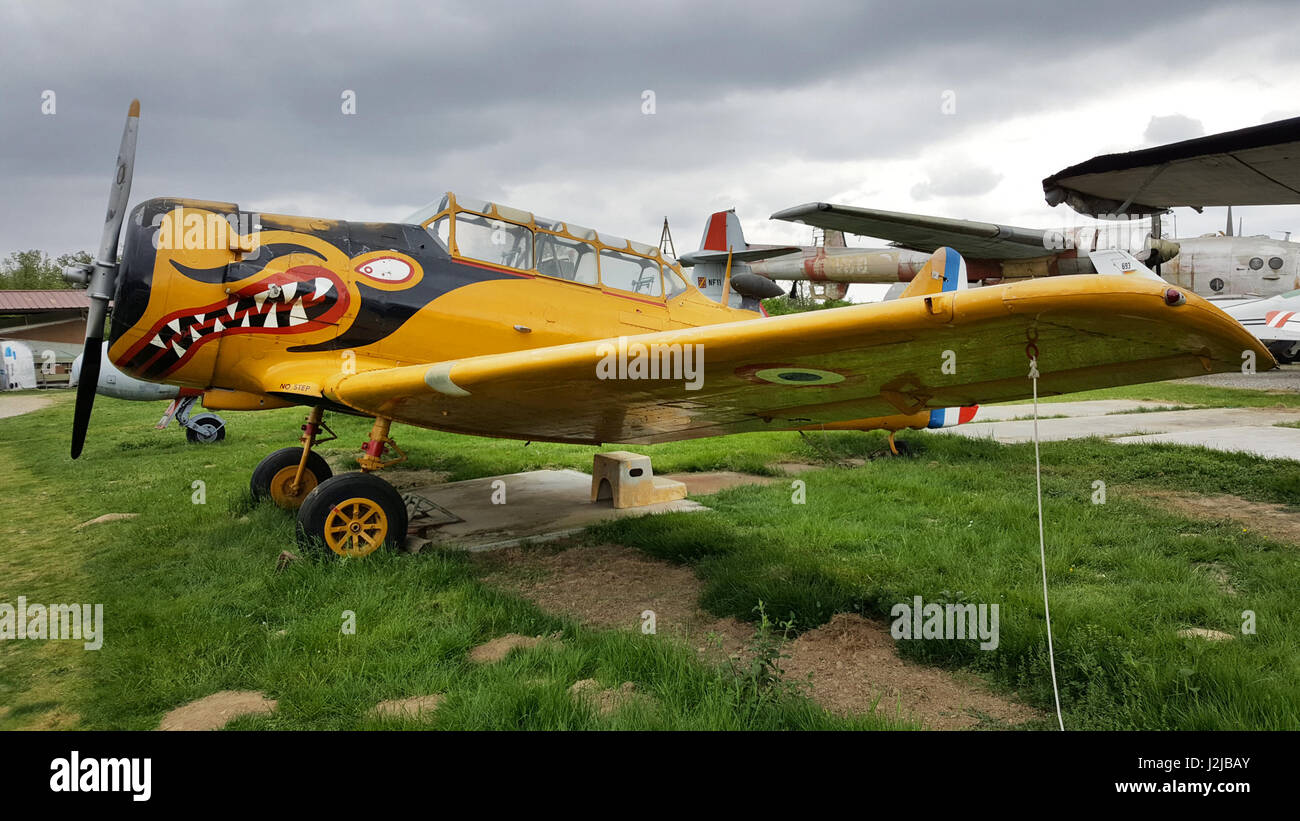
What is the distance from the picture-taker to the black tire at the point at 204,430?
10891mm

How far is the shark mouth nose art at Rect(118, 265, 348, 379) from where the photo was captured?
14.4ft

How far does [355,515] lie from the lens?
4293 mm

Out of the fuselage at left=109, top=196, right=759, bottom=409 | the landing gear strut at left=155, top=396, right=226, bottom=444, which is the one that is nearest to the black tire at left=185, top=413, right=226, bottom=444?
the landing gear strut at left=155, top=396, right=226, bottom=444

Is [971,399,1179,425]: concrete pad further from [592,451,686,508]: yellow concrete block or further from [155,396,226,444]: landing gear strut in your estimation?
[155,396,226,444]: landing gear strut

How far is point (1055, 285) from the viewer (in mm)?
2129

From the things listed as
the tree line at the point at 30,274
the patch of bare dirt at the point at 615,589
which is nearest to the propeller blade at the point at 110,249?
the patch of bare dirt at the point at 615,589

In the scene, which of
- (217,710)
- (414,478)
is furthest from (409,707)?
(414,478)

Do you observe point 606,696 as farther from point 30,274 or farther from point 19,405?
point 30,274

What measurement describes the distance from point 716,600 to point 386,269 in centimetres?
332

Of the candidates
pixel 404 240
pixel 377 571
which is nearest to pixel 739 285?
pixel 404 240

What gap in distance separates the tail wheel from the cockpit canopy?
2.41 metres

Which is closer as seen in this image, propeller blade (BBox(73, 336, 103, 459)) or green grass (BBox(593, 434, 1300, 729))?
green grass (BBox(593, 434, 1300, 729))
